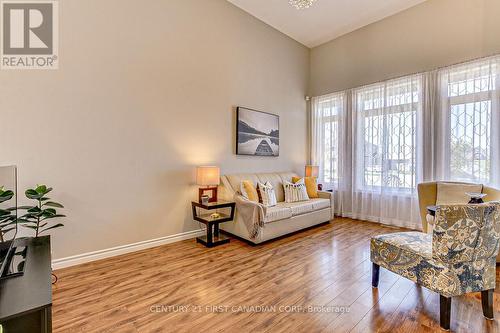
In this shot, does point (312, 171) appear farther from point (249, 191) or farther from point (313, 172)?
point (249, 191)

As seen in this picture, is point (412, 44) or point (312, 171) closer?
point (412, 44)

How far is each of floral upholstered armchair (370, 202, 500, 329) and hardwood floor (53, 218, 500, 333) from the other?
0.86 feet

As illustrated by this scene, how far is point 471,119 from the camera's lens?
3.51 m

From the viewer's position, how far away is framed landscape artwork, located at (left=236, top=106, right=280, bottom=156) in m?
4.23

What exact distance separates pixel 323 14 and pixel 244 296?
15.5ft

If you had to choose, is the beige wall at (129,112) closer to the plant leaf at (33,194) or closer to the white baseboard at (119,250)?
the white baseboard at (119,250)

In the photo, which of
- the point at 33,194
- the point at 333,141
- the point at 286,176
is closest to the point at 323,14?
the point at 333,141

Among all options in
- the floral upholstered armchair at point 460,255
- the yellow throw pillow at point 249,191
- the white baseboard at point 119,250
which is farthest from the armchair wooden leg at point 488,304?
the white baseboard at point 119,250

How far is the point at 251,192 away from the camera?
376 cm

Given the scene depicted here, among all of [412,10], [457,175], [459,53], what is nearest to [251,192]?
[457,175]

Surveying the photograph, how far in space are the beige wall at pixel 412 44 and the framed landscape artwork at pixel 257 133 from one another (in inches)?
63.1

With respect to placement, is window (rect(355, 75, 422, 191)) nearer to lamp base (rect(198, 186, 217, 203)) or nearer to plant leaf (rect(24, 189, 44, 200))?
lamp base (rect(198, 186, 217, 203))

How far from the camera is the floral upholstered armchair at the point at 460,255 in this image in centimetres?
164
